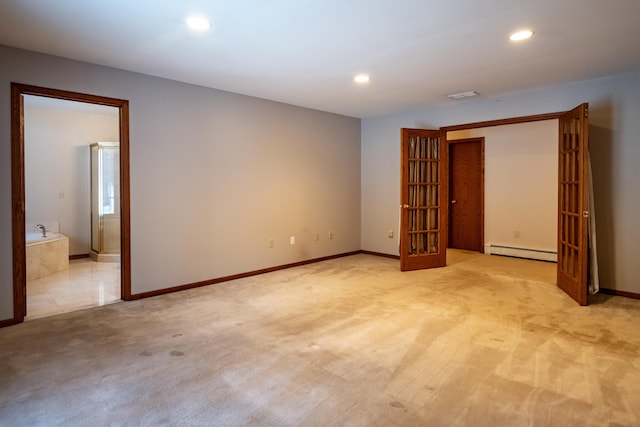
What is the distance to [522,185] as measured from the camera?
6.57 meters

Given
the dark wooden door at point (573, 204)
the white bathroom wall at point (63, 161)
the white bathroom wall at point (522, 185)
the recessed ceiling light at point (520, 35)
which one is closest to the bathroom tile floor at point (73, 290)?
the white bathroom wall at point (63, 161)

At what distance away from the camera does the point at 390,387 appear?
231 cm

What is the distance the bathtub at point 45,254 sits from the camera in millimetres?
5121

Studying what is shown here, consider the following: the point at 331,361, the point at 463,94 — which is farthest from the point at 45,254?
the point at 463,94

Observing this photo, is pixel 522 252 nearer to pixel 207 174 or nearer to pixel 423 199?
pixel 423 199

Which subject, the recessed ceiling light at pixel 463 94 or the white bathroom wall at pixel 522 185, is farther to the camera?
the white bathroom wall at pixel 522 185

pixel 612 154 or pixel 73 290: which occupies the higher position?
pixel 612 154

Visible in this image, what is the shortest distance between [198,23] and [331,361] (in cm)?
263

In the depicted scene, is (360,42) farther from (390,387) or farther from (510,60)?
(390,387)

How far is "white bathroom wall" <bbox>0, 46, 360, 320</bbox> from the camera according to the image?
12.0 ft

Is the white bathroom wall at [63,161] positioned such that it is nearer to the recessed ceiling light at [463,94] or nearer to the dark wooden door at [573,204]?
the recessed ceiling light at [463,94]

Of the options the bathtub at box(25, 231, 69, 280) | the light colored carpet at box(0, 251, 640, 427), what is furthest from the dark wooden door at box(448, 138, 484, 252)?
the bathtub at box(25, 231, 69, 280)

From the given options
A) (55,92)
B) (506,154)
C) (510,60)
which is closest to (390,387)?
(510,60)

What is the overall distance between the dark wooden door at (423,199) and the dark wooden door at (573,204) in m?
1.57
